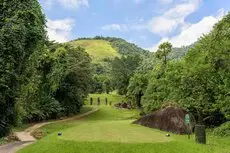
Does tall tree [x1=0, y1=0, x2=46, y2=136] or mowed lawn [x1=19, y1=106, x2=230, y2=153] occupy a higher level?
tall tree [x1=0, y1=0, x2=46, y2=136]

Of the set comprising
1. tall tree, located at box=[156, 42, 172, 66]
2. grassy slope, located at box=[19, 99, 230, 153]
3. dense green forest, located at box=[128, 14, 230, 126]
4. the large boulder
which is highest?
tall tree, located at box=[156, 42, 172, 66]

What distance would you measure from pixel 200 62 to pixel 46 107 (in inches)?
934

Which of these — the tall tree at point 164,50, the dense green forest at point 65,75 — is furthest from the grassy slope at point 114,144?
the tall tree at point 164,50

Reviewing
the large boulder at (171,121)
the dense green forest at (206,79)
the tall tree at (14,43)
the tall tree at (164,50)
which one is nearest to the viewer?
the tall tree at (14,43)

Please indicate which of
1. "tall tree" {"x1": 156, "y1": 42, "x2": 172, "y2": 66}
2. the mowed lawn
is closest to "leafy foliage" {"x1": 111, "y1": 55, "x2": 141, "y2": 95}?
"tall tree" {"x1": 156, "y1": 42, "x2": 172, "y2": 66}

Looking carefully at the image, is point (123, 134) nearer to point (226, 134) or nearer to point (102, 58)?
point (226, 134)

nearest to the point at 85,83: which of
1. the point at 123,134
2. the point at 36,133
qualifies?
the point at 36,133

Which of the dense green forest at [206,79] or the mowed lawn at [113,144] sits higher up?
the dense green forest at [206,79]

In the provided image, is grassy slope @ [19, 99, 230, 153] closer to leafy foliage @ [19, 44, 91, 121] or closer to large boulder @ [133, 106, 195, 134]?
large boulder @ [133, 106, 195, 134]

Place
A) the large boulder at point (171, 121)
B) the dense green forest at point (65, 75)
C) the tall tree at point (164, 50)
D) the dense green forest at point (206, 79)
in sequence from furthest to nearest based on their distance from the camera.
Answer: the tall tree at point (164, 50) < the dense green forest at point (206, 79) < the large boulder at point (171, 121) < the dense green forest at point (65, 75)

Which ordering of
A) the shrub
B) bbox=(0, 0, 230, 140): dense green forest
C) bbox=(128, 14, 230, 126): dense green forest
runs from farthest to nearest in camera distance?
bbox=(128, 14, 230, 126): dense green forest → the shrub → bbox=(0, 0, 230, 140): dense green forest

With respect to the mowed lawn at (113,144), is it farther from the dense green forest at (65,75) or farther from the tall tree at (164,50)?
the tall tree at (164,50)

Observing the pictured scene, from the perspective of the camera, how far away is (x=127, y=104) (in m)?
88.6

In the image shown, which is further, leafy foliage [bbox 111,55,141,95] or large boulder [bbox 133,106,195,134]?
leafy foliage [bbox 111,55,141,95]
